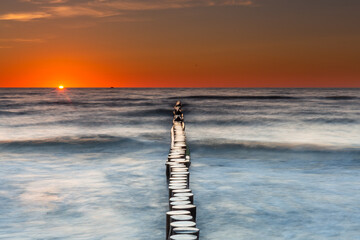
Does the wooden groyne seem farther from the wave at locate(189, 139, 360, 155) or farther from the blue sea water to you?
the wave at locate(189, 139, 360, 155)

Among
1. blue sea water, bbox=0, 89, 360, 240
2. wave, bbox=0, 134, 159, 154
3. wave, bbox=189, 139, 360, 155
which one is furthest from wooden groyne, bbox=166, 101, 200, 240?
wave, bbox=0, 134, 159, 154

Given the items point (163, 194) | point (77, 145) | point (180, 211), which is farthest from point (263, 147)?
point (180, 211)

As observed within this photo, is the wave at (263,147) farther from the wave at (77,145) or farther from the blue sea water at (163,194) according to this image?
the wave at (77,145)

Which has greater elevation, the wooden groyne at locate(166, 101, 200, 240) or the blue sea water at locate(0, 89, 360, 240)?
the blue sea water at locate(0, 89, 360, 240)

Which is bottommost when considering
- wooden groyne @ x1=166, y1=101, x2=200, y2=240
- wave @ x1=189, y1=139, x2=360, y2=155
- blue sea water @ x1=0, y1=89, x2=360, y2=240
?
wooden groyne @ x1=166, y1=101, x2=200, y2=240

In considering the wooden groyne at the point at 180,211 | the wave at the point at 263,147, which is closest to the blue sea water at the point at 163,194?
the wave at the point at 263,147

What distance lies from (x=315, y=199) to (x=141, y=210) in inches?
109

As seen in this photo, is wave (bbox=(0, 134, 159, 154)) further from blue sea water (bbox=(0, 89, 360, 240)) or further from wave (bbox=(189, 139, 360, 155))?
wave (bbox=(189, 139, 360, 155))

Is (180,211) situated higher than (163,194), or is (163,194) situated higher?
(163,194)

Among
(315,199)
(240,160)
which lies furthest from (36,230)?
(240,160)

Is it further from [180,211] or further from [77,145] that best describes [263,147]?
[180,211]

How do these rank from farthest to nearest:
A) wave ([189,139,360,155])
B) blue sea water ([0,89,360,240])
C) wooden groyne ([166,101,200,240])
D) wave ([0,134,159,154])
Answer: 1. wave ([189,139,360,155])
2. wave ([0,134,159,154])
3. blue sea water ([0,89,360,240])
4. wooden groyne ([166,101,200,240])

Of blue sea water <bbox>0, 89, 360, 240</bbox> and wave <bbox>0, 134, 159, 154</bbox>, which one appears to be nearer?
blue sea water <bbox>0, 89, 360, 240</bbox>

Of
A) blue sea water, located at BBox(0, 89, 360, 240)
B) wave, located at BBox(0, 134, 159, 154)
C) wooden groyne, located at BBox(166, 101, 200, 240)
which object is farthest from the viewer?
wave, located at BBox(0, 134, 159, 154)
